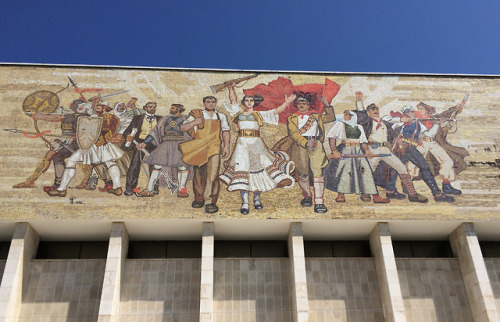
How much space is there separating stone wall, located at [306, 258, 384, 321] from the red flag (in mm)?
4346

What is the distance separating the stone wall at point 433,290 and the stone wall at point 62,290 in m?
8.04

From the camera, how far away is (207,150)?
42.7ft

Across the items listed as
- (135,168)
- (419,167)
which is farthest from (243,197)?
(419,167)

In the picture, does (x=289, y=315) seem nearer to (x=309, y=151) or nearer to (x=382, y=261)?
(x=382, y=261)

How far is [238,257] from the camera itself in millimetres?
13109

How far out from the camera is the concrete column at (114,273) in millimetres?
11133

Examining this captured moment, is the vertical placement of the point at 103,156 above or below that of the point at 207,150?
below

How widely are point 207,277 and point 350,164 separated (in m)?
4.91

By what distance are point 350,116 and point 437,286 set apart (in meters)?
5.18

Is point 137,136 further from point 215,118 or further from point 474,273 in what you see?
point 474,273

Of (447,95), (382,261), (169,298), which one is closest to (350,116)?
(447,95)

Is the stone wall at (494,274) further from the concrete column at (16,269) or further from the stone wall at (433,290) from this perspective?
the concrete column at (16,269)

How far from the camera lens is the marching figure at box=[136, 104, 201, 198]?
12.5 metres

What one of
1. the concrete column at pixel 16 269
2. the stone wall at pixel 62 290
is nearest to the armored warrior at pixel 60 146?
the concrete column at pixel 16 269
